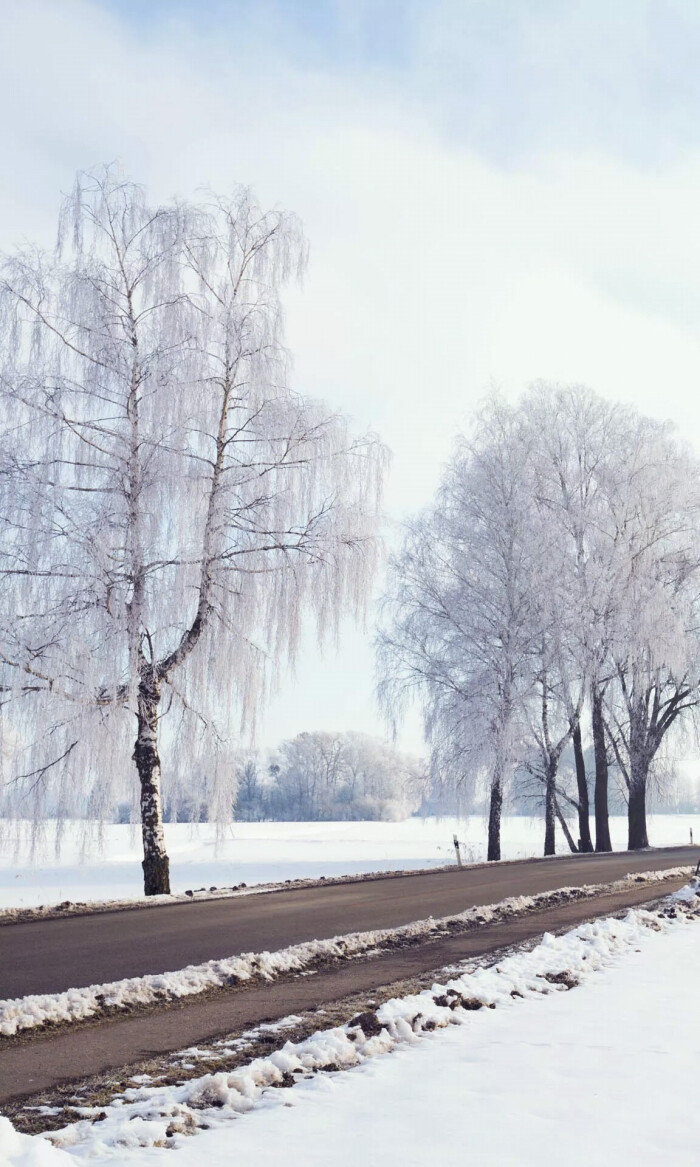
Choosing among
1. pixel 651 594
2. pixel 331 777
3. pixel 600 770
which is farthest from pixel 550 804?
pixel 331 777

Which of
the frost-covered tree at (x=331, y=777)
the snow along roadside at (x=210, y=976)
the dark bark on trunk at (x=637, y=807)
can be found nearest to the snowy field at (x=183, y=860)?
the dark bark on trunk at (x=637, y=807)

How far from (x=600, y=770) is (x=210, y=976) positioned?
2285 cm

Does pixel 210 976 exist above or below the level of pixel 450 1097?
below

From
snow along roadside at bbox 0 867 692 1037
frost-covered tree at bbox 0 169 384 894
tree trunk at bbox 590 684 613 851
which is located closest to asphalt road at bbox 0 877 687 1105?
snow along roadside at bbox 0 867 692 1037

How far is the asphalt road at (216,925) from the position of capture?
7.12 metres

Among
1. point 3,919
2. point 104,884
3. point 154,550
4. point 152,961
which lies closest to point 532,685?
point 104,884

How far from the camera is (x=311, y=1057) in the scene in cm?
435

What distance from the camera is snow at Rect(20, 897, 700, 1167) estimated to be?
3.24 meters

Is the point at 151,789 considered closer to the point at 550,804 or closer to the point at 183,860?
the point at 183,860

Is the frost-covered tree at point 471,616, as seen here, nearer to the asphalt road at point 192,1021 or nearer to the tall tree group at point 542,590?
→ the tall tree group at point 542,590

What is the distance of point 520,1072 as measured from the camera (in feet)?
14.0

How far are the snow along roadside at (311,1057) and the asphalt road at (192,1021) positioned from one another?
469 millimetres

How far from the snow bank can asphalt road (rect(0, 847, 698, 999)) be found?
11.4 ft

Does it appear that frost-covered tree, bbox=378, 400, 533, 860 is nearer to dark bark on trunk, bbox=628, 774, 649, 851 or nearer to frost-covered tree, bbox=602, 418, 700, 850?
frost-covered tree, bbox=602, 418, 700, 850
